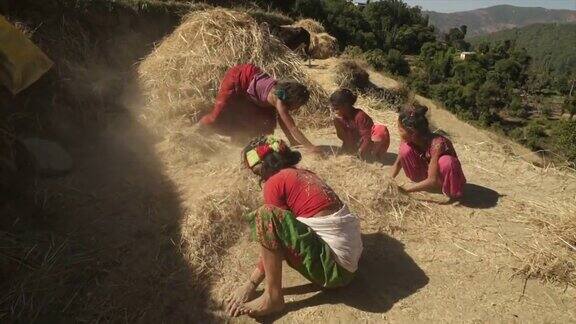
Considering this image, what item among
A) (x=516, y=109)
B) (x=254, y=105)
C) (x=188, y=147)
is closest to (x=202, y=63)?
(x=254, y=105)

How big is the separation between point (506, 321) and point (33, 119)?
4.55 m

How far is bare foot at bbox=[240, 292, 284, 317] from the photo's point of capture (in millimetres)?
2620

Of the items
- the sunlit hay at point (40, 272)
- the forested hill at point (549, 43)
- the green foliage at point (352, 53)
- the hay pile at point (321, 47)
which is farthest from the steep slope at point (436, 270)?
the forested hill at point (549, 43)

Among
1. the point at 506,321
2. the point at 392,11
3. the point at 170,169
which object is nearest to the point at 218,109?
the point at 170,169

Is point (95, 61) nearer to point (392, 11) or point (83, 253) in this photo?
point (83, 253)

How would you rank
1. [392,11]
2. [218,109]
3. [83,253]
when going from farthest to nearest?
[392,11] < [218,109] < [83,253]

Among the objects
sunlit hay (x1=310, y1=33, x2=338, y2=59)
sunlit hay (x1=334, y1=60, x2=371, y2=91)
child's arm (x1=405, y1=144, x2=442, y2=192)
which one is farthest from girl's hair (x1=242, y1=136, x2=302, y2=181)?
sunlit hay (x1=310, y1=33, x2=338, y2=59)

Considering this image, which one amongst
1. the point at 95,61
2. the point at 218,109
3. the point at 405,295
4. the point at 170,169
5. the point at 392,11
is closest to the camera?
the point at 405,295

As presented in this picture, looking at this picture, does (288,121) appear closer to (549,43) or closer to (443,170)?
(443,170)

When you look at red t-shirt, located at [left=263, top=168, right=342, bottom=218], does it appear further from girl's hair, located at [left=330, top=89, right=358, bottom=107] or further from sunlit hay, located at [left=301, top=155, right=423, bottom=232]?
girl's hair, located at [left=330, top=89, right=358, bottom=107]

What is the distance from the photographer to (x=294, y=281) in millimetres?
2979

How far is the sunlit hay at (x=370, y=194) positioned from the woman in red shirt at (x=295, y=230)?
0.97 meters

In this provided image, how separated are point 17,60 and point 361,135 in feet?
10.5

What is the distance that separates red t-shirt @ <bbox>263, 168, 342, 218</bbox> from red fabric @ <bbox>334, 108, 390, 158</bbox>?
2168 mm
